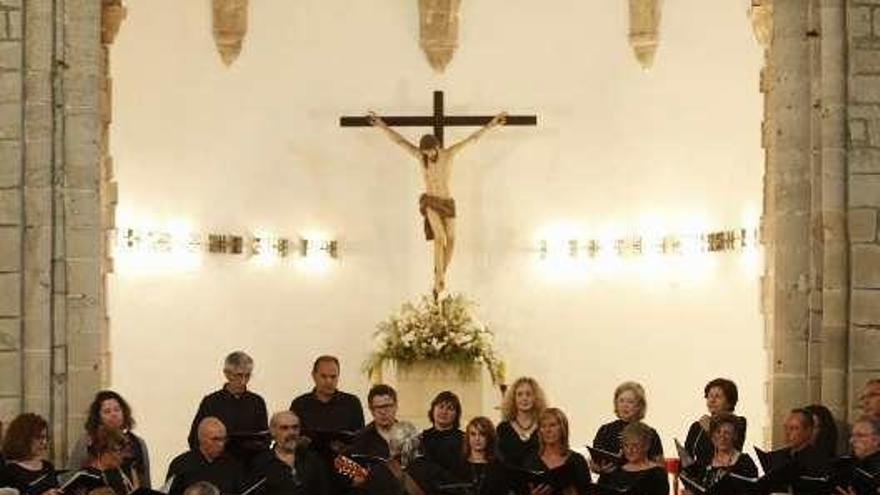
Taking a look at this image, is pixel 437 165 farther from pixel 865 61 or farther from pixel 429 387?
pixel 865 61

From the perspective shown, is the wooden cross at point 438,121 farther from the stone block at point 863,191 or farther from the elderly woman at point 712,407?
the elderly woman at point 712,407

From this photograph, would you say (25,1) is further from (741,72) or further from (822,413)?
(741,72)

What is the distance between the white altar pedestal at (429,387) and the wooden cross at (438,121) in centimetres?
217

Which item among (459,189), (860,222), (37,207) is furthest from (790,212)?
(459,189)

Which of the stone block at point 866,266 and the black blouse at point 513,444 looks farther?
the stone block at point 866,266

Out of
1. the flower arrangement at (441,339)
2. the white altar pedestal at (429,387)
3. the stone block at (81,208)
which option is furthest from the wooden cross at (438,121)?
the stone block at (81,208)

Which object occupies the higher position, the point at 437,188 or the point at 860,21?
the point at 860,21

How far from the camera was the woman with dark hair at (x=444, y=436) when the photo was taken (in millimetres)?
7641

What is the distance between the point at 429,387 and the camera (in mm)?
12422

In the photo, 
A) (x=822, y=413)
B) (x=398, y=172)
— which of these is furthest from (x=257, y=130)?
(x=822, y=413)

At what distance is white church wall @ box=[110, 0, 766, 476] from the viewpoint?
41.4 ft

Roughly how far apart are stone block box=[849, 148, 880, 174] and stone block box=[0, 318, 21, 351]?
4415 millimetres

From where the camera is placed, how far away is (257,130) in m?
13.8

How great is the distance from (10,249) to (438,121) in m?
5.75
